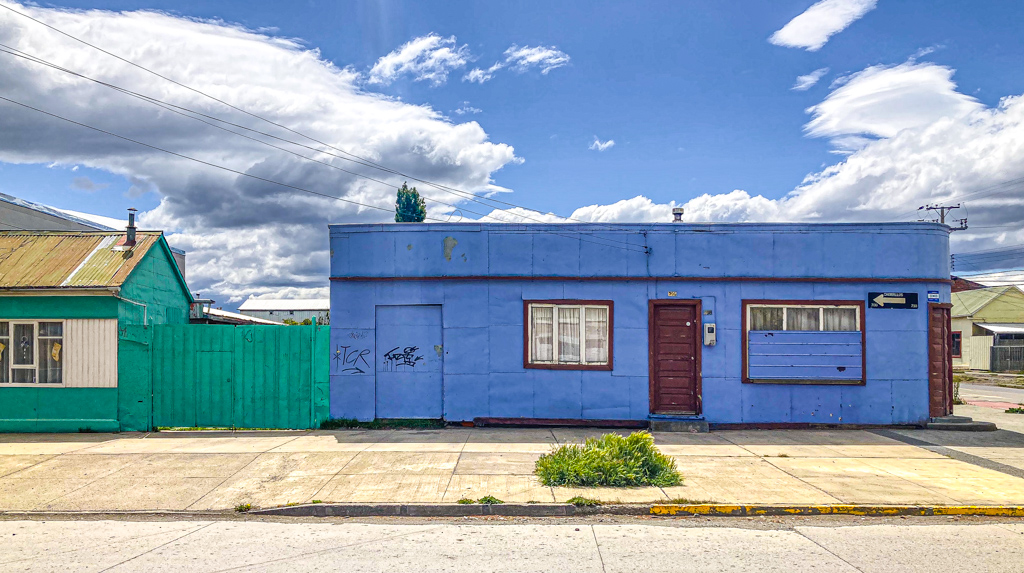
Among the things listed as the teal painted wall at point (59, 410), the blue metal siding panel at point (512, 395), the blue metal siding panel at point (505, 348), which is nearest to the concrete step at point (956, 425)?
the blue metal siding panel at point (512, 395)

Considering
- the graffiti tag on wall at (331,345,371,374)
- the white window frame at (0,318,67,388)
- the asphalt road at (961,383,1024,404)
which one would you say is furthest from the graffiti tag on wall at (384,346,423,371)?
the asphalt road at (961,383,1024,404)

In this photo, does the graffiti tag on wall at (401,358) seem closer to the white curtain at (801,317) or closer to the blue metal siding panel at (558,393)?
the blue metal siding panel at (558,393)

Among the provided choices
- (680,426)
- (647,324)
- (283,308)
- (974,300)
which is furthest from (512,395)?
(283,308)

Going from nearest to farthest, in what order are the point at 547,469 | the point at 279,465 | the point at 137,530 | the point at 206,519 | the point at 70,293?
the point at 137,530 < the point at 206,519 < the point at 547,469 < the point at 279,465 < the point at 70,293

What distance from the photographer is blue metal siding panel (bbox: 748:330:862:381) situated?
41.6ft

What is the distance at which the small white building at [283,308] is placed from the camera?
71.6m

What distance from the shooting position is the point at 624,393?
12.7 meters

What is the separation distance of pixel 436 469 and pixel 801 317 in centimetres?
787

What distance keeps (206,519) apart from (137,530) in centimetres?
70

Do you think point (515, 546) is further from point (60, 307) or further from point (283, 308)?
point (283, 308)

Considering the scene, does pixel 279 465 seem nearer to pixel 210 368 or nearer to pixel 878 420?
pixel 210 368

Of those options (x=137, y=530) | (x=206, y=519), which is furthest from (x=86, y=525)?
(x=206, y=519)

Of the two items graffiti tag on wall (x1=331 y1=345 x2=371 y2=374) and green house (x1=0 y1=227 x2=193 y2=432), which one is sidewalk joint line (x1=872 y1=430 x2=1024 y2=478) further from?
green house (x1=0 y1=227 x2=193 y2=432)

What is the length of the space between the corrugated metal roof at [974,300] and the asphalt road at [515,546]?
→ 45.0 meters
